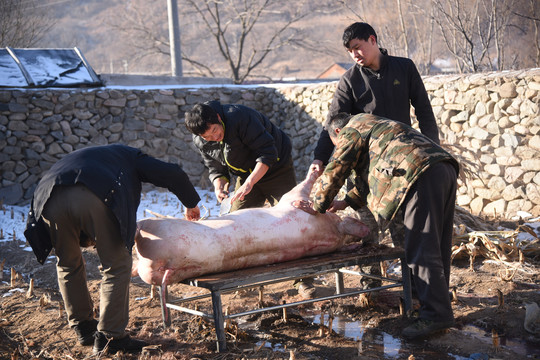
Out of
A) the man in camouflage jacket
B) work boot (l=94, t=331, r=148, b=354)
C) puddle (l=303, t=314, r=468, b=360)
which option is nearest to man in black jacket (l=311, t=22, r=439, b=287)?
the man in camouflage jacket

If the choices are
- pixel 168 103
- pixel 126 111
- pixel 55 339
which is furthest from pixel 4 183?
pixel 55 339

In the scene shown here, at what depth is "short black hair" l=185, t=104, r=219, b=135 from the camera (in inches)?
173

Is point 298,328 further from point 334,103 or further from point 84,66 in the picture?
point 84,66

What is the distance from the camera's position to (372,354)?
3.59m

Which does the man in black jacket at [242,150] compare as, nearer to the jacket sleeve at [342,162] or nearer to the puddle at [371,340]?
the jacket sleeve at [342,162]

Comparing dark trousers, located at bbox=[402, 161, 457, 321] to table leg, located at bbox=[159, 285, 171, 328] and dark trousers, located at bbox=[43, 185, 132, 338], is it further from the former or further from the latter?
dark trousers, located at bbox=[43, 185, 132, 338]

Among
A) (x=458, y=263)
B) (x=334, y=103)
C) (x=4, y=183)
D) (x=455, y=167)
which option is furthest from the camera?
(x=4, y=183)

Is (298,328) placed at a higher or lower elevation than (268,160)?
lower

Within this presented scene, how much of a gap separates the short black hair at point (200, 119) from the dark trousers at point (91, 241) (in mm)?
1107

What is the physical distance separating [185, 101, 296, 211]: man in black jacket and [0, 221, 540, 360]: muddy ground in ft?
2.96

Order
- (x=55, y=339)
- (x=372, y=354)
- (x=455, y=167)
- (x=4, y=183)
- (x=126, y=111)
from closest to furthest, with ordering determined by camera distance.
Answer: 1. (x=372, y=354)
2. (x=455, y=167)
3. (x=55, y=339)
4. (x=4, y=183)
5. (x=126, y=111)

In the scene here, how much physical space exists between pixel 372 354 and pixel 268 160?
1.84 meters

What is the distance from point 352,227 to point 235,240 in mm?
925

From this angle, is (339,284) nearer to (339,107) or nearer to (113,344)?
(339,107)
